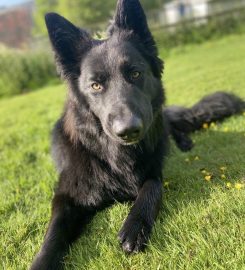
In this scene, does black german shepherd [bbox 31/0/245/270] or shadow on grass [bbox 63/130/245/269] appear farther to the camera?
black german shepherd [bbox 31/0/245/270]

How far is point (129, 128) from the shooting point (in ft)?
8.82

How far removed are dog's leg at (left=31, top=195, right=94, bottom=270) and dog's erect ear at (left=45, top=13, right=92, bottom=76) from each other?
1.22m

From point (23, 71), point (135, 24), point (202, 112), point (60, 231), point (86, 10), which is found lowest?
point (86, 10)

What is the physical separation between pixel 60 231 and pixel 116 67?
145 centimetres

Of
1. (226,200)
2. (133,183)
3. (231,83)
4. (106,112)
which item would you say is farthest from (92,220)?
(231,83)

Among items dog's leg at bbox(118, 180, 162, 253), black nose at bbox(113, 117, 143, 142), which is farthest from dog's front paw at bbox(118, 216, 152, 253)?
black nose at bbox(113, 117, 143, 142)

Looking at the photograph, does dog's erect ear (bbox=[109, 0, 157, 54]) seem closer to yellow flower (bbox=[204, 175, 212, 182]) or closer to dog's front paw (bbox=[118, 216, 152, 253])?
yellow flower (bbox=[204, 175, 212, 182])

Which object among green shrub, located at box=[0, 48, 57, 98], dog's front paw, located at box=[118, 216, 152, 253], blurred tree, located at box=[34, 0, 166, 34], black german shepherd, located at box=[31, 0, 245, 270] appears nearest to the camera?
→ dog's front paw, located at box=[118, 216, 152, 253]

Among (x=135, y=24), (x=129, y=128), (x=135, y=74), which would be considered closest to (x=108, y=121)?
(x=129, y=128)

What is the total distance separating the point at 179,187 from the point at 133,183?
0.42m

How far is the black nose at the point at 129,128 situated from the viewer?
2.69 meters

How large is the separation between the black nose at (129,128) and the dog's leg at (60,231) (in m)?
0.79

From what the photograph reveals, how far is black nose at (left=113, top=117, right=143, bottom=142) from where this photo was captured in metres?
2.69

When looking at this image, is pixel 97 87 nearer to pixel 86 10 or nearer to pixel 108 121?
pixel 108 121
